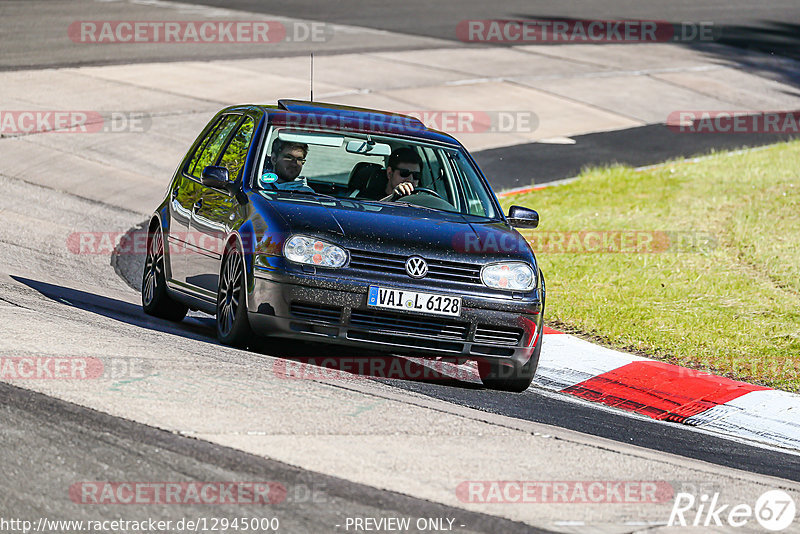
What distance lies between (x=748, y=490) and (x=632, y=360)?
335cm

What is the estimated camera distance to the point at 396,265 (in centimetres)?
750

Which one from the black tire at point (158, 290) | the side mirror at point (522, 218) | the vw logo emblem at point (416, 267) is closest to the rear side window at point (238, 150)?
the black tire at point (158, 290)

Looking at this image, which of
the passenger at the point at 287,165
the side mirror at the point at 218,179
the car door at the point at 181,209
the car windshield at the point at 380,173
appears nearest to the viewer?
the side mirror at the point at 218,179

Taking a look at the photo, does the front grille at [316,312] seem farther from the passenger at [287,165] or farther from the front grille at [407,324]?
the passenger at [287,165]

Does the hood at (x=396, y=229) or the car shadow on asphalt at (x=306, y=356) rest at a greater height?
the hood at (x=396, y=229)

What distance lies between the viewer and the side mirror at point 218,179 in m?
8.31

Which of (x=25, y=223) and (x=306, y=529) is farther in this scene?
(x=25, y=223)

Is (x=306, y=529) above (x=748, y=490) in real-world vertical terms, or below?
above

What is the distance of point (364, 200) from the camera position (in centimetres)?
839

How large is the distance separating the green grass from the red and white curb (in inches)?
13.3

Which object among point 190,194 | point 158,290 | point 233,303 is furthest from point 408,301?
point 158,290

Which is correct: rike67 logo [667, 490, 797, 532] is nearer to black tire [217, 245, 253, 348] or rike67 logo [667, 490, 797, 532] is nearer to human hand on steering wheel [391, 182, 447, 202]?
black tire [217, 245, 253, 348]

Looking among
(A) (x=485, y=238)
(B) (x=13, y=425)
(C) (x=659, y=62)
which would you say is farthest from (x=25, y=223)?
(C) (x=659, y=62)

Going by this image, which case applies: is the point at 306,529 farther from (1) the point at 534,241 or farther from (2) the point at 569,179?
(2) the point at 569,179
